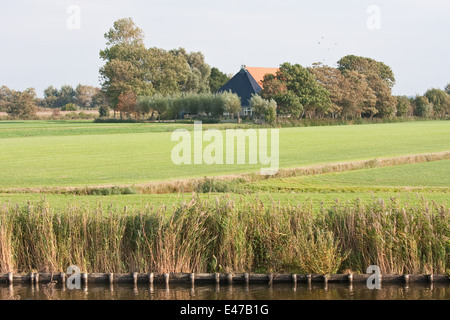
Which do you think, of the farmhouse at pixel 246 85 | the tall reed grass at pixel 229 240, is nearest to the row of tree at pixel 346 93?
the farmhouse at pixel 246 85

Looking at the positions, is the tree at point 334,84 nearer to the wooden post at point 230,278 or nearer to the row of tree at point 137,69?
the row of tree at point 137,69

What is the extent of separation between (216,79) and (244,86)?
25.7 meters

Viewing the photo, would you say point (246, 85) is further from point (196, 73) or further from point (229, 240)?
point (229, 240)

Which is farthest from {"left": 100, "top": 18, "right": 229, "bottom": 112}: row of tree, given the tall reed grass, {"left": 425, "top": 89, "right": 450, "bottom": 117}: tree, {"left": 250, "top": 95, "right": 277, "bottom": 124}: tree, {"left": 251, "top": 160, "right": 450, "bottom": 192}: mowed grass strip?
the tall reed grass

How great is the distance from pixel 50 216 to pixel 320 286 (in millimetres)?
5383

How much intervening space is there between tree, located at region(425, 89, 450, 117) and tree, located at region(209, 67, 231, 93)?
147 ft

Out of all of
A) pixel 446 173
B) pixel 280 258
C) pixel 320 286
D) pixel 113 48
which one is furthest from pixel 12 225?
pixel 113 48

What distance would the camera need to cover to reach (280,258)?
→ 35.7 ft

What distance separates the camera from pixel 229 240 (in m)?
10.7

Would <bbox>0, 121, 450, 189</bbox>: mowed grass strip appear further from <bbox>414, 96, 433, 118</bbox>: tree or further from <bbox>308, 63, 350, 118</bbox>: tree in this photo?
<bbox>414, 96, 433, 118</bbox>: tree

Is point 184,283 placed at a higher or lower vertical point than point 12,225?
lower

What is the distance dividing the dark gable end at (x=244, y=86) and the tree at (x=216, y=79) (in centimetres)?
1894
